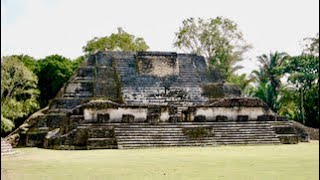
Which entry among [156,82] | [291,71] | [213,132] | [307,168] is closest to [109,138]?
[213,132]

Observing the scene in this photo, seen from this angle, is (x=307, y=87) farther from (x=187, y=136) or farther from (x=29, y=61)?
(x=29, y=61)

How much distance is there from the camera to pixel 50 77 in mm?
34812

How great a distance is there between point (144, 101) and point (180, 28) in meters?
14.5

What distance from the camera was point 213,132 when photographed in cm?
1778

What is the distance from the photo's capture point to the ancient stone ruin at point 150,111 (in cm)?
1695

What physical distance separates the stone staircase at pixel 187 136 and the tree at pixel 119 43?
716 inches

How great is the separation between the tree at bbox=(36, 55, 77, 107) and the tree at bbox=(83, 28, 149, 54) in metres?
2.73

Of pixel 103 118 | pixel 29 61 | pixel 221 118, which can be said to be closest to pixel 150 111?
pixel 103 118

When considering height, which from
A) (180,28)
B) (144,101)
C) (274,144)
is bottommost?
(274,144)

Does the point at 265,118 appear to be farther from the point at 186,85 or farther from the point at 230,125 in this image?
the point at 186,85

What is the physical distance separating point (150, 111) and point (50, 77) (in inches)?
703

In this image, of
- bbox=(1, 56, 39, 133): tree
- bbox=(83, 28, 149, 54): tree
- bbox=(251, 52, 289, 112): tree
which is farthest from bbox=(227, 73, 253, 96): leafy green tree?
bbox=(1, 56, 39, 133): tree

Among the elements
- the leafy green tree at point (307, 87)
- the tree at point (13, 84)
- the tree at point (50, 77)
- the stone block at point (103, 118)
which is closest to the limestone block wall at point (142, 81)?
the tree at point (13, 84)

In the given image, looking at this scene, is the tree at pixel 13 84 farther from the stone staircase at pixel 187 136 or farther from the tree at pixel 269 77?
the tree at pixel 269 77
